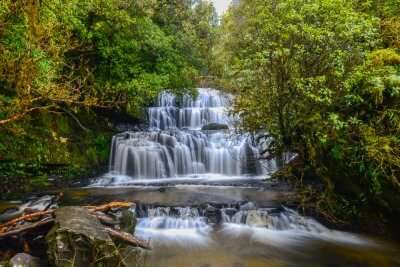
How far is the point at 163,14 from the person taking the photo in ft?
61.1

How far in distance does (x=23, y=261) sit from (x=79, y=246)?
677 millimetres

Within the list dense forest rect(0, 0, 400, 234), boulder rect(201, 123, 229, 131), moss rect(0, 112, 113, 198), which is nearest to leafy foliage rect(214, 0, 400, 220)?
dense forest rect(0, 0, 400, 234)

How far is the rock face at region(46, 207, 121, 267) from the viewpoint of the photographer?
4.50 m

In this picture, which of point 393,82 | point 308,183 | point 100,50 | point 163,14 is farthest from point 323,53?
point 163,14

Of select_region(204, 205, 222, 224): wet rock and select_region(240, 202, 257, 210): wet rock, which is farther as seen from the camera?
select_region(240, 202, 257, 210): wet rock

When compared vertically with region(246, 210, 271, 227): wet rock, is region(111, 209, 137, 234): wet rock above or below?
above

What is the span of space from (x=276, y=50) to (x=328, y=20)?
1.19 m

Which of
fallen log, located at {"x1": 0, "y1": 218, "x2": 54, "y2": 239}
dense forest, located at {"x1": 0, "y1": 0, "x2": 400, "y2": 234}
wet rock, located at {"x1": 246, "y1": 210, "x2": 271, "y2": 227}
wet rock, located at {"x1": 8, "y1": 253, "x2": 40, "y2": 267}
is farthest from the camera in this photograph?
wet rock, located at {"x1": 246, "y1": 210, "x2": 271, "y2": 227}

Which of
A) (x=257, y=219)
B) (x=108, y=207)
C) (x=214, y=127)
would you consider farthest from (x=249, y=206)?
(x=214, y=127)

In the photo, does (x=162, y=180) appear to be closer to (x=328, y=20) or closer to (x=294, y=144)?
(x=294, y=144)

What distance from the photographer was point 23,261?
444 cm

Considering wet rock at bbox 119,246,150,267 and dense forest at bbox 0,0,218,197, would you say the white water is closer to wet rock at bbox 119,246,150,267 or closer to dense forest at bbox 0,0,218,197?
wet rock at bbox 119,246,150,267

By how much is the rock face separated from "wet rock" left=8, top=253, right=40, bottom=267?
0.20m

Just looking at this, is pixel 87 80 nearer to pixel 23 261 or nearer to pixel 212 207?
Answer: pixel 212 207
